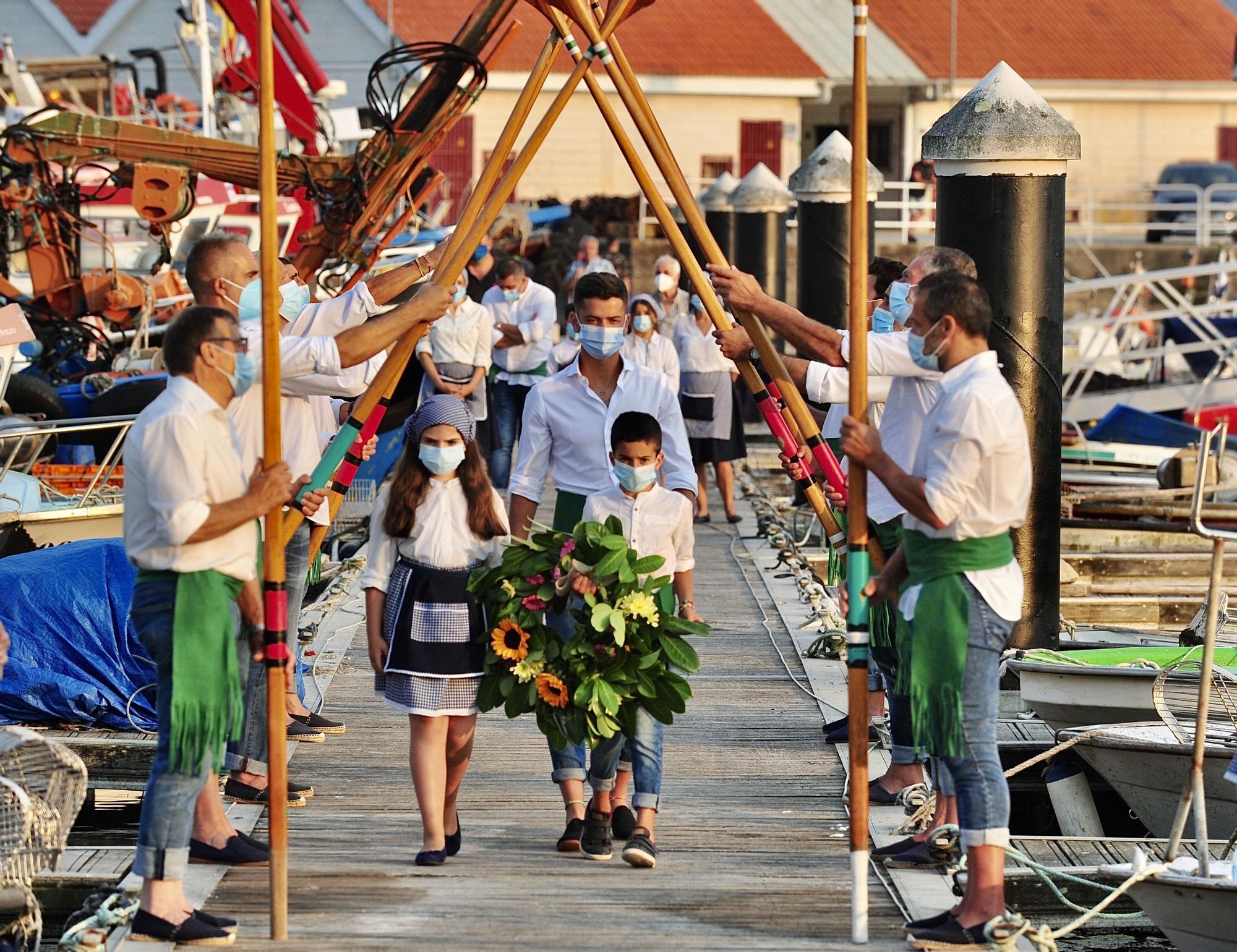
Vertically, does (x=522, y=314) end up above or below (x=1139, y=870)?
above

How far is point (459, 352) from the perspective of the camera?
42.0 feet

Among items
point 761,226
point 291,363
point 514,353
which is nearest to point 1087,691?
point 291,363

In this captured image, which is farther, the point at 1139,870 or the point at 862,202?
the point at 1139,870

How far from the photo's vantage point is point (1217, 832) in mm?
8070

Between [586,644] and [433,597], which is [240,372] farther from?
[586,644]

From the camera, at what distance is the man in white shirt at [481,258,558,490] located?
13977 mm

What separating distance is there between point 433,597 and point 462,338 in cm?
666

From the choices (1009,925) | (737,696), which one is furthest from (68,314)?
(1009,925)

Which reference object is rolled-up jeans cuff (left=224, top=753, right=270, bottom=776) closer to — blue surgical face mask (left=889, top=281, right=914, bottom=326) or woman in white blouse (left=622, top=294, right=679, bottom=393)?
blue surgical face mask (left=889, top=281, right=914, bottom=326)

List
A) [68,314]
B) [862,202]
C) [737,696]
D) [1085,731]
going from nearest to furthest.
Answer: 1. [862,202]
2. [1085,731]
3. [737,696]
4. [68,314]

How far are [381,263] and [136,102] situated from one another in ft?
11.7

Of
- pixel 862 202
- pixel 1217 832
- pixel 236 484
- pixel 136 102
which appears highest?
pixel 136 102

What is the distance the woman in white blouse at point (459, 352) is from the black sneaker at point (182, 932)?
726 cm

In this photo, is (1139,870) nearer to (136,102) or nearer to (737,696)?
(737,696)
